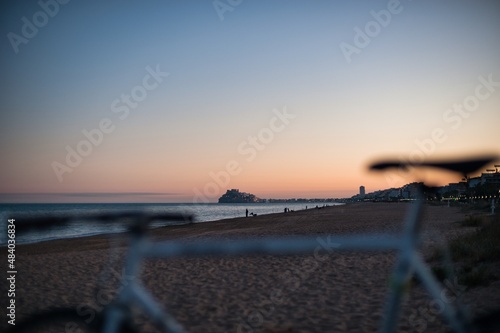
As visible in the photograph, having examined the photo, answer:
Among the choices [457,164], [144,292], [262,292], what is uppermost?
[457,164]

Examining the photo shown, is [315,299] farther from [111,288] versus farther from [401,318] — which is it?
[111,288]

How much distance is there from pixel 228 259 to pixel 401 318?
253 inches

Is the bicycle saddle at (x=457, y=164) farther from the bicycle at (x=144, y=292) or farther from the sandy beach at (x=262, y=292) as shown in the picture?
the sandy beach at (x=262, y=292)

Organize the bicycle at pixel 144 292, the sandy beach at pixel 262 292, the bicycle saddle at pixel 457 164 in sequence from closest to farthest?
the bicycle at pixel 144 292, the bicycle saddle at pixel 457 164, the sandy beach at pixel 262 292

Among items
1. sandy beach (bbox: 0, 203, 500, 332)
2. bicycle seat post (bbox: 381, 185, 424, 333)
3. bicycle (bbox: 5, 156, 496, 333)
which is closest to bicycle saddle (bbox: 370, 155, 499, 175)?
bicycle (bbox: 5, 156, 496, 333)

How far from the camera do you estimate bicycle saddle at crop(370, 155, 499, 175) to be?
A: 2.13 metres

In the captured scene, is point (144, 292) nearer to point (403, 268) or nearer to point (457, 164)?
point (403, 268)

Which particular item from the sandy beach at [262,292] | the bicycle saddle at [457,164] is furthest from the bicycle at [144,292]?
the sandy beach at [262,292]

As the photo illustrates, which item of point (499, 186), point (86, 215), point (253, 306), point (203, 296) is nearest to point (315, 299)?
point (253, 306)

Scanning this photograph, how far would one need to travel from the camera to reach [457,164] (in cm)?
217

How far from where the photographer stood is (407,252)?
2092mm

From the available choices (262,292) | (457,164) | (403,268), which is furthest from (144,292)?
(262,292)

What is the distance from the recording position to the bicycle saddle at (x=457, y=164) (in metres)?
2.13

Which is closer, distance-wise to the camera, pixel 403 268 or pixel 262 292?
pixel 403 268
